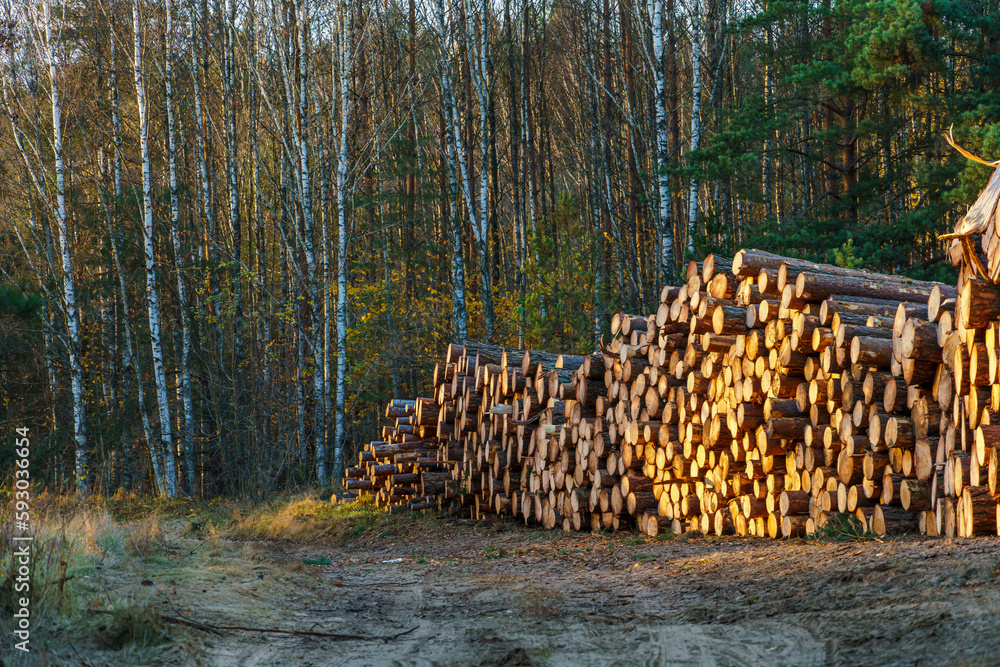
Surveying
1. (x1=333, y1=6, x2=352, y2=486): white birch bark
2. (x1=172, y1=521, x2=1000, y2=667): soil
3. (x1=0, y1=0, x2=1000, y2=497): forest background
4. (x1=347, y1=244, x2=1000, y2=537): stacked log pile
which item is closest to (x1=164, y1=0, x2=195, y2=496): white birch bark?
(x1=0, y1=0, x2=1000, y2=497): forest background

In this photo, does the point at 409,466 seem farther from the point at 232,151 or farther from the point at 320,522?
the point at 232,151

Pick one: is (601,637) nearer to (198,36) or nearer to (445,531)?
(445,531)

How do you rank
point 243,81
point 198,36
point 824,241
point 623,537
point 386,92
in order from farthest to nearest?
point 386,92 < point 243,81 < point 198,36 < point 824,241 < point 623,537

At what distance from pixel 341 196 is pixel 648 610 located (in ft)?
41.3

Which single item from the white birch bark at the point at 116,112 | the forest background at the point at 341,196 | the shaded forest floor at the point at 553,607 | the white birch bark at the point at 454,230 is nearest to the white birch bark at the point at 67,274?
the forest background at the point at 341,196

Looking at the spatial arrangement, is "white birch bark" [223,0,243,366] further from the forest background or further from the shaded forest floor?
the shaded forest floor

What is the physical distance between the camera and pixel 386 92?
945 inches

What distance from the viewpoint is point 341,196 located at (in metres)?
16.0

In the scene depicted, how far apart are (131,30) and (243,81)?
3.49 meters

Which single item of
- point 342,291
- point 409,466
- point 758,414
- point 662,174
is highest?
point 662,174

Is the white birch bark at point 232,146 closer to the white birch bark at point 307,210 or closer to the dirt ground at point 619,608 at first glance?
the white birch bark at point 307,210

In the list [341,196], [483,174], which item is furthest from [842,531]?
[483,174]

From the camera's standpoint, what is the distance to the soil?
3.78 meters

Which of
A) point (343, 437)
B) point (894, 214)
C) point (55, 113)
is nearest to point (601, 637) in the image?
point (343, 437)
